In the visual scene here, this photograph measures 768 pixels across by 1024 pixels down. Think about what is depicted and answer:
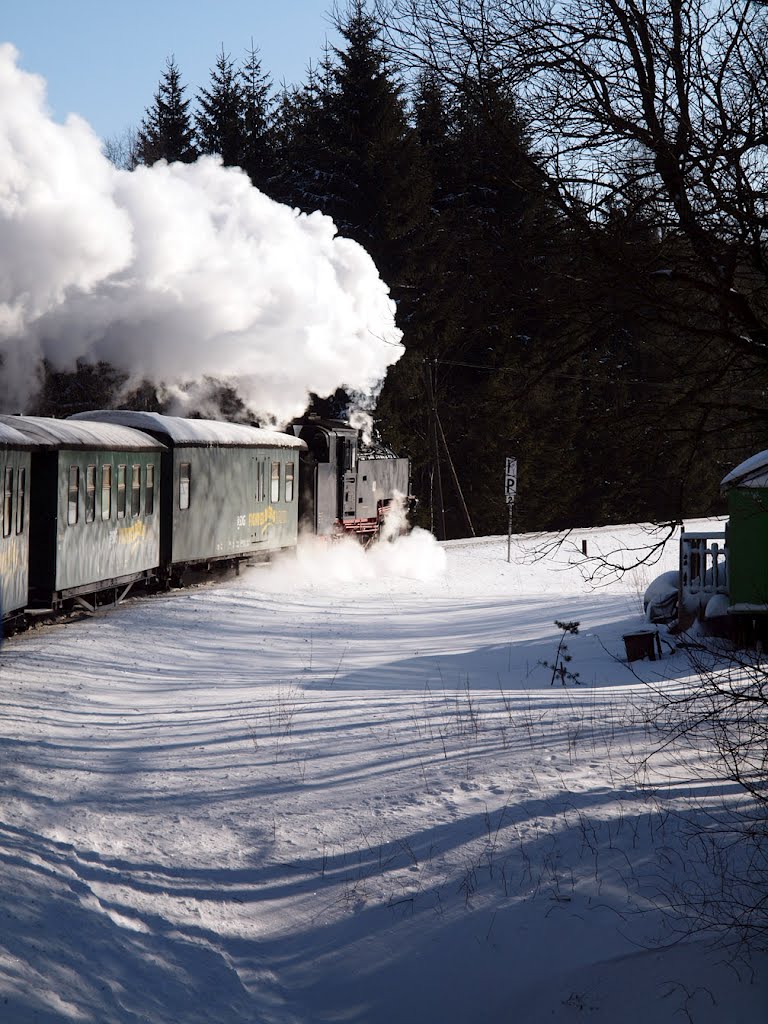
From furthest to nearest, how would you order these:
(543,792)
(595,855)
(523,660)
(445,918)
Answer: (523,660), (543,792), (595,855), (445,918)

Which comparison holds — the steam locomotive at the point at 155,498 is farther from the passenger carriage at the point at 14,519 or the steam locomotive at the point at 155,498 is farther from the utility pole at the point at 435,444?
the utility pole at the point at 435,444

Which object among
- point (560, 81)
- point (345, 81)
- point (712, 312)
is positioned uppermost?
point (345, 81)

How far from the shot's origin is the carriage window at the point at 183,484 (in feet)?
59.9

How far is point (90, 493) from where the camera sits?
49.4ft

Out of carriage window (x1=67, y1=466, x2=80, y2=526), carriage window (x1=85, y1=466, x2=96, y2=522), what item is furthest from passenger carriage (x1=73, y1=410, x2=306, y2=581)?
carriage window (x1=67, y1=466, x2=80, y2=526)

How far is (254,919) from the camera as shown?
605 centimetres

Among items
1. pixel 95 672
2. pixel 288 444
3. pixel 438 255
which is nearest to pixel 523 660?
pixel 95 672

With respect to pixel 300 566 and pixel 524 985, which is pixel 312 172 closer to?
pixel 300 566

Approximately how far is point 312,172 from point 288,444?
1975cm

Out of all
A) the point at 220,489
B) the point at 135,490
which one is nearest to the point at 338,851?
the point at 135,490

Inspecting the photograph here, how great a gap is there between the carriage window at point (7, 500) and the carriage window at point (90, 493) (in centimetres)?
237

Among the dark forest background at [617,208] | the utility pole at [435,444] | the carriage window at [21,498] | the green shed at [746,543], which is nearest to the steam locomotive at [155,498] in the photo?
the carriage window at [21,498]

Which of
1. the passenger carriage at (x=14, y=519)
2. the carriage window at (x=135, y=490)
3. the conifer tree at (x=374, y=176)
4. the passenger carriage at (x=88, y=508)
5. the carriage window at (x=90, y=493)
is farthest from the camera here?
the conifer tree at (x=374, y=176)

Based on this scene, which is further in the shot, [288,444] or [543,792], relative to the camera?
[288,444]
